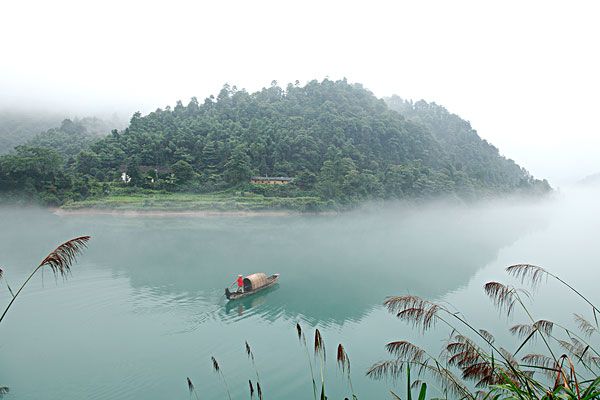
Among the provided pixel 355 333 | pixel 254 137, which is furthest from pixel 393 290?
pixel 254 137

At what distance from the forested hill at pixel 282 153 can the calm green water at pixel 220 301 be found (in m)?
12.5

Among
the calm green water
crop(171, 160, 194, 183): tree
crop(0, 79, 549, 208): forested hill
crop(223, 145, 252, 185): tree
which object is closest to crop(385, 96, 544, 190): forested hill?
crop(0, 79, 549, 208): forested hill

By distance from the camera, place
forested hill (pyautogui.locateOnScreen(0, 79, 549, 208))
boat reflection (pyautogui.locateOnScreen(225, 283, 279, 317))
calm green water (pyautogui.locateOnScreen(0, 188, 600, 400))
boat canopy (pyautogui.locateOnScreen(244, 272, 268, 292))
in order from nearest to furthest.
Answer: calm green water (pyautogui.locateOnScreen(0, 188, 600, 400)) → boat reflection (pyautogui.locateOnScreen(225, 283, 279, 317)) → boat canopy (pyautogui.locateOnScreen(244, 272, 268, 292)) → forested hill (pyautogui.locateOnScreen(0, 79, 549, 208))

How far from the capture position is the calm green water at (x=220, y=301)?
27.8 ft

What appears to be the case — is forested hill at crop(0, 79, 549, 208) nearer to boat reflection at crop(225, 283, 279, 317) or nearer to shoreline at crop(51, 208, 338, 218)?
shoreline at crop(51, 208, 338, 218)

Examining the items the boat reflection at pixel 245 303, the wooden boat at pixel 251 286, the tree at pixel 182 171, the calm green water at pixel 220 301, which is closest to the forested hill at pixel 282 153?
the tree at pixel 182 171

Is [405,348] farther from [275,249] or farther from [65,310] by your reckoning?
[275,249]

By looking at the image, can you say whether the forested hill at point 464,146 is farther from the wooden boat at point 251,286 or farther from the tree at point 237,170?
the wooden boat at point 251,286

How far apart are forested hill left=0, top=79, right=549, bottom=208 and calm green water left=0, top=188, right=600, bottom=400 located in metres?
12.5

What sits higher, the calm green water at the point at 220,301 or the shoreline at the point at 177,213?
the shoreline at the point at 177,213

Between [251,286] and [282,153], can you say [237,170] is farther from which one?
[251,286]

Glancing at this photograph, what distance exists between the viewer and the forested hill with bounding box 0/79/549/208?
43062 mm

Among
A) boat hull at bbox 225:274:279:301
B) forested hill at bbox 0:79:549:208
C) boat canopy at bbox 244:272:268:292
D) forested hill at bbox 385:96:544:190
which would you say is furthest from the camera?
forested hill at bbox 385:96:544:190

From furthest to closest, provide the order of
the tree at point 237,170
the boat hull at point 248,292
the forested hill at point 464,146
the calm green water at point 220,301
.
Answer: the forested hill at point 464,146 < the tree at point 237,170 < the boat hull at point 248,292 < the calm green water at point 220,301
